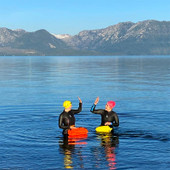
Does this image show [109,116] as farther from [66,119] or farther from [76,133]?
[66,119]

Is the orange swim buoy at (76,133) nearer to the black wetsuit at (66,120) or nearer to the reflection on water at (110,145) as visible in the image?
the black wetsuit at (66,120)

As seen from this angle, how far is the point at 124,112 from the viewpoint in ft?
87.7

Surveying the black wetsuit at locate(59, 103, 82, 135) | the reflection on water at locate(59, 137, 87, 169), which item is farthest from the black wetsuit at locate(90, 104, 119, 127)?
the reflection on water at locate(59, 137, 87, 169)

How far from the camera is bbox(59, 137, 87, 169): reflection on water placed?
46.5 ft

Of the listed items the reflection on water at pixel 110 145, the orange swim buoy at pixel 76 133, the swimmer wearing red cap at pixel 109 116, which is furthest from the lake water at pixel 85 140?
the swimmer wearing red cap at pixel 109 116

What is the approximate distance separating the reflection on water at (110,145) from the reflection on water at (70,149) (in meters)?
A: 0.95

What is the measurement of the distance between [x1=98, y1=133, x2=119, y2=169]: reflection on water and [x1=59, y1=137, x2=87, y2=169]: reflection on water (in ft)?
3.10

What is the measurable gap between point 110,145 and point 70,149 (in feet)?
5.84

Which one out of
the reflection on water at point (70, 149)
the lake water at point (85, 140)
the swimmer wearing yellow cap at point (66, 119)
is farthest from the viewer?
the swimmer wearing yellow cap at point (66, 119)

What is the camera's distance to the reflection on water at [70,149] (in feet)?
46.5

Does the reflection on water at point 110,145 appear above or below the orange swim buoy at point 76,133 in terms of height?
below

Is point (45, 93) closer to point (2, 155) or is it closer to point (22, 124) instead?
point (22, 124)

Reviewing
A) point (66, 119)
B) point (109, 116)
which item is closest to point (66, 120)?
point (66, 119)

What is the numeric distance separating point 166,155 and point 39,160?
4.83 m
